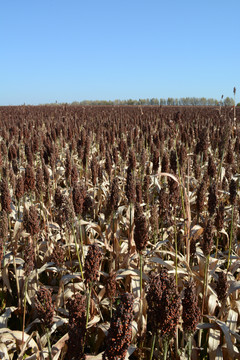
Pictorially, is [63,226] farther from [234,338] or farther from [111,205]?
[234,338]

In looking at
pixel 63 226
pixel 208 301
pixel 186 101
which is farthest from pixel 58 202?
pixel 186 101

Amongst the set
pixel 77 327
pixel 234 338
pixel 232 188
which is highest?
pixel 232 188

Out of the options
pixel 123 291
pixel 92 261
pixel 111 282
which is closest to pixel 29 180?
pixel 123 291

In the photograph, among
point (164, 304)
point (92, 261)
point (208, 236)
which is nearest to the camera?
point (164, 304)

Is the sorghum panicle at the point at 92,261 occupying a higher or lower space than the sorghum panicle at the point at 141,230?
lower

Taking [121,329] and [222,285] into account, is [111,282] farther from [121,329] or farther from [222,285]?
[121,329]

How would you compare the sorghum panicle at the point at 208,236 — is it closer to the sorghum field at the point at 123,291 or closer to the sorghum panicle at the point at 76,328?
the sorghum field at the point at 123,291

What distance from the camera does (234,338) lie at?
238cm

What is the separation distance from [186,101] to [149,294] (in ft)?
303

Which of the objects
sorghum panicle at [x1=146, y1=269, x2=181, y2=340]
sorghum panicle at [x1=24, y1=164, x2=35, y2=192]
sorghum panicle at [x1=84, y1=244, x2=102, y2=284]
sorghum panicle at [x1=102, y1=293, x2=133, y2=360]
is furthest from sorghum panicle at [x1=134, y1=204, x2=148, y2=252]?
sorghum panicle at [x1=24, y1=164, x2=35, y2=192]

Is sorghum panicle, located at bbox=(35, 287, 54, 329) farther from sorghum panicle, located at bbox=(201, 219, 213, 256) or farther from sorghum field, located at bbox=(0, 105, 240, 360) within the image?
sorghum panicle, located at bbox=(201, 219, 213, 256)

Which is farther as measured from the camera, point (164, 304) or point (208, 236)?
point (208, 236)

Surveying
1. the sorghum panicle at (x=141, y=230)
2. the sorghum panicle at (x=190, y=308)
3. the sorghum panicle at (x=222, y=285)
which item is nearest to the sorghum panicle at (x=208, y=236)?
the sorghum panicle at (x=222, y=285)

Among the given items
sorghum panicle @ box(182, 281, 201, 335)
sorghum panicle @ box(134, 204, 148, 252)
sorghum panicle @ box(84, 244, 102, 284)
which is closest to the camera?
sorghum panicle @ box(182, 281, 201, 335)
